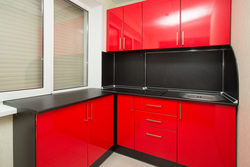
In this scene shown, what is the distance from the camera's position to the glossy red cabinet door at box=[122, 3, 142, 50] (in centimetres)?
205

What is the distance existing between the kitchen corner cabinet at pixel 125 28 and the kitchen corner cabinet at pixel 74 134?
0.97 meters

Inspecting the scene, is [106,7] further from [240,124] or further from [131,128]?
[240,124]

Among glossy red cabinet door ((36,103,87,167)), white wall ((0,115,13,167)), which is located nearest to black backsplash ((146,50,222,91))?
glossy red cabinet door ((36,103,87,167))

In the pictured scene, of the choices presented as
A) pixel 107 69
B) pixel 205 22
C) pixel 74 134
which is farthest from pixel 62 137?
pixel 205 22

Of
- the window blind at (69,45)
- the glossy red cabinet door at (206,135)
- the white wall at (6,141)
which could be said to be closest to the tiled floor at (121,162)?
the glossy red cabinet door at (206,135)

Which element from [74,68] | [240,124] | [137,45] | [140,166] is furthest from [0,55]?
[240,124]

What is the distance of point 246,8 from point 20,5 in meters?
2.23

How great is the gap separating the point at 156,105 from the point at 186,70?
2.91ft

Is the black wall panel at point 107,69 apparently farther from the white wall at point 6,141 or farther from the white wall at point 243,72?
the white wall at point 243,72

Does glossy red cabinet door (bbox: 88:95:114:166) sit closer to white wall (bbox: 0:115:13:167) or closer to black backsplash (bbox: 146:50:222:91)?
white wall (bbox: 0:115:13:167)

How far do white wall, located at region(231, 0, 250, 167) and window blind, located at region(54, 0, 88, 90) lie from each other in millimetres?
2120

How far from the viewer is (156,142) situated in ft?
5.58

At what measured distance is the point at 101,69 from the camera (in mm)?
2289

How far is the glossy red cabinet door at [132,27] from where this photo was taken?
205cm
